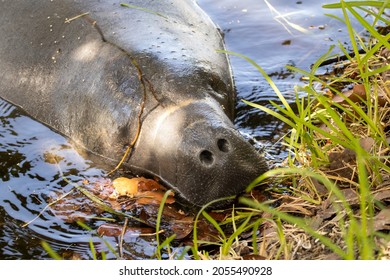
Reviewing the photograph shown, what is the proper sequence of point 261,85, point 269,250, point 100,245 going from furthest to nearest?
point 261,85
point 100,245
point 269,250

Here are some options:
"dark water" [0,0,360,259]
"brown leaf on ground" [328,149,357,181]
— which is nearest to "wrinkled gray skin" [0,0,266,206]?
"dark water" [0,0,360,259]

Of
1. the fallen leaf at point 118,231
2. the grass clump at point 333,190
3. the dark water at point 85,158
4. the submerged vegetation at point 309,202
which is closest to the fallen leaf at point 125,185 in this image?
the submerged vegetation at point 309,202

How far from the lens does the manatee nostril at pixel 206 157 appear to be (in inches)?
173

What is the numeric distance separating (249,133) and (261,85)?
791mm

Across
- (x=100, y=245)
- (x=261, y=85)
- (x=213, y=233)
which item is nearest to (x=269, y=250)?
(x=213, y=233)

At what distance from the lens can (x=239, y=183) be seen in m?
4.52

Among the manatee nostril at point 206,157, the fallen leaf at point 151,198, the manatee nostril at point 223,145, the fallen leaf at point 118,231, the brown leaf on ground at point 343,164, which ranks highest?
the manatee nostril at point 223,145

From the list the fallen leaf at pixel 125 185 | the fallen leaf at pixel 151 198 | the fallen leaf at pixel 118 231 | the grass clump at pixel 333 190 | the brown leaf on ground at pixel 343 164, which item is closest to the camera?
the grass clump at pixel 333 190

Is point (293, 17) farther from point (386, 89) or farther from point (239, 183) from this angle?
point (239, 183)

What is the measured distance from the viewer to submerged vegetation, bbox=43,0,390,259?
368 cm

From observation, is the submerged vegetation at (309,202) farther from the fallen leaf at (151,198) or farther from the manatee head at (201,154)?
the manatee head at (201,154)
